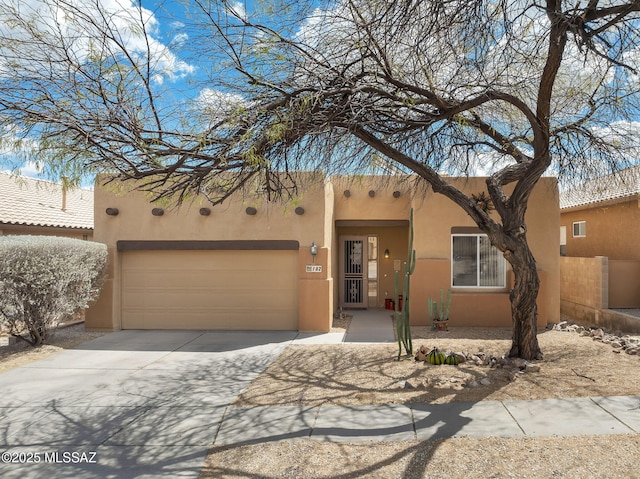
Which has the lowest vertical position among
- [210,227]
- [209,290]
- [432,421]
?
[432,421]

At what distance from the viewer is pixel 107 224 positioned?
39.5 feet

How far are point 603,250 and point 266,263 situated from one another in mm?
11398

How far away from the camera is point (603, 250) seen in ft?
49.7

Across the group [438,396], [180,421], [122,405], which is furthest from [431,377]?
[122,405]

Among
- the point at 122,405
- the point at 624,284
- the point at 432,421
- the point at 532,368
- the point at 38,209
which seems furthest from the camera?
the point at 38,209

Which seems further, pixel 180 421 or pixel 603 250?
pixel 603 250

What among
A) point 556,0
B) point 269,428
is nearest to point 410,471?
point 269,428

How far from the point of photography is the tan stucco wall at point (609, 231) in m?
13.6

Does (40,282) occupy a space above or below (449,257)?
below

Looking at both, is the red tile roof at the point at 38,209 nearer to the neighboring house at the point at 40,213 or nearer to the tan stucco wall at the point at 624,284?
the neighboring house at the point at 40,213

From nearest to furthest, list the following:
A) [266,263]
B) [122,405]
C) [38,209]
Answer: [122,405]
[266,263]
[38,209]

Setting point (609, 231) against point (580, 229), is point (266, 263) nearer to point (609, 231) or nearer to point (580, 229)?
point (609, 231)

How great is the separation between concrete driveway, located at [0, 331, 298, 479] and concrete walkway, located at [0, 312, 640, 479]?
0.06 ft

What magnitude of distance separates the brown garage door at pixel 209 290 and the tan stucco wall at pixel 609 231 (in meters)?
10.3
